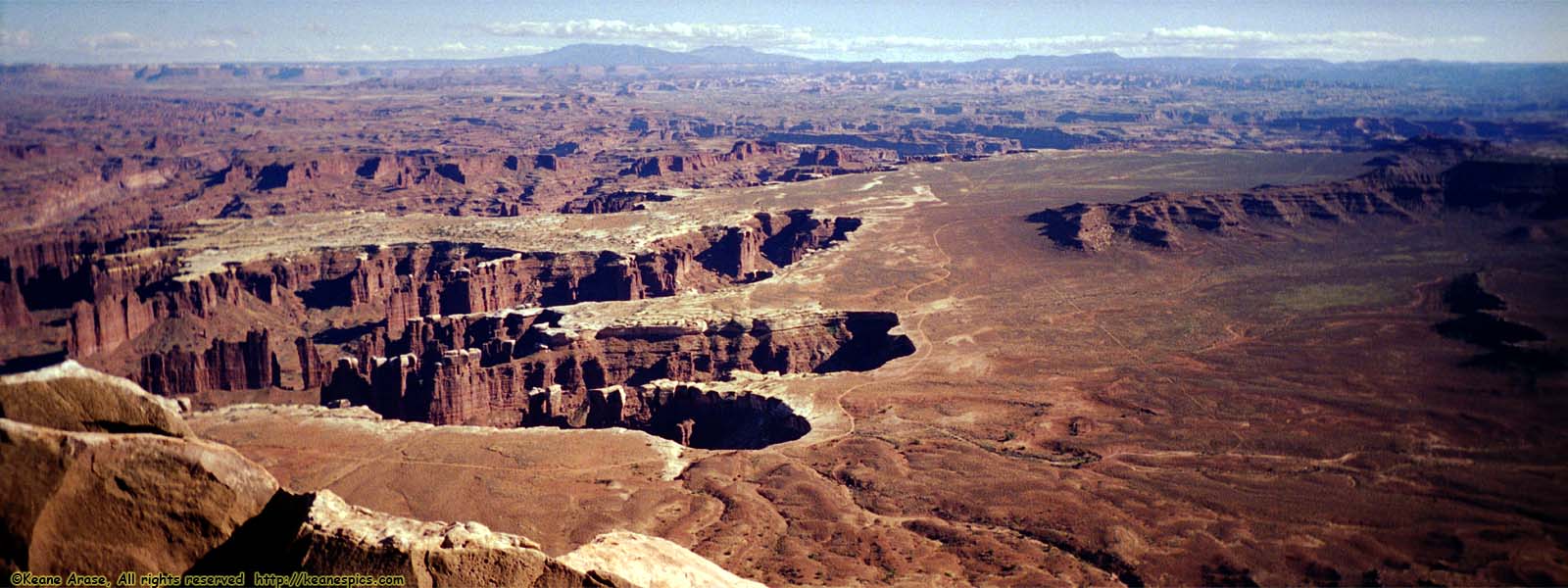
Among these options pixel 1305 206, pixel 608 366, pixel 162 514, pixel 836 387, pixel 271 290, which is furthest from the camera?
pixel 1305 206

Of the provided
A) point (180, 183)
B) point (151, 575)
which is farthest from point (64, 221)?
point (151, 575)

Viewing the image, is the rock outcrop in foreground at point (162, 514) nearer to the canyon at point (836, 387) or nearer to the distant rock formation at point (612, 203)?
the canyon at point (836, 387)

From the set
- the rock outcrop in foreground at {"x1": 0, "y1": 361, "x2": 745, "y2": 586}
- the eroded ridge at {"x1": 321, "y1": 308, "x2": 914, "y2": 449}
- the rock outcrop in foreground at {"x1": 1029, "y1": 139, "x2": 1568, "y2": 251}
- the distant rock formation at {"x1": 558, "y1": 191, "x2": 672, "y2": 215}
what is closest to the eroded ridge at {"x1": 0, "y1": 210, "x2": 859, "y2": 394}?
the eroded ridge at {"x1": 321, "y1": 308, "x2": 914, "y2": 449}

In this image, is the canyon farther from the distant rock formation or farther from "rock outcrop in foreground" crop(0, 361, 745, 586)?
the distant rock formation

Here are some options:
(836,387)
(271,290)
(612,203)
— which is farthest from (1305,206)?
(271,290)

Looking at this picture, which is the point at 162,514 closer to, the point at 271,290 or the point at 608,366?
the point at 608,366

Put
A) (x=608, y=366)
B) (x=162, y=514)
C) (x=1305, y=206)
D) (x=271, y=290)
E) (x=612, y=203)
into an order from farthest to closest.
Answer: (x=612, y=203) < (x=1305, y=206) < (x=271, y=290) < (x=608, y=366) < (x=162, y=514)

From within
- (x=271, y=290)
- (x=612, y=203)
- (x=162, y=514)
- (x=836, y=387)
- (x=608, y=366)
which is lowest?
(x=608, y=366)

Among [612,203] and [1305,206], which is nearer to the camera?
[1305,206]
